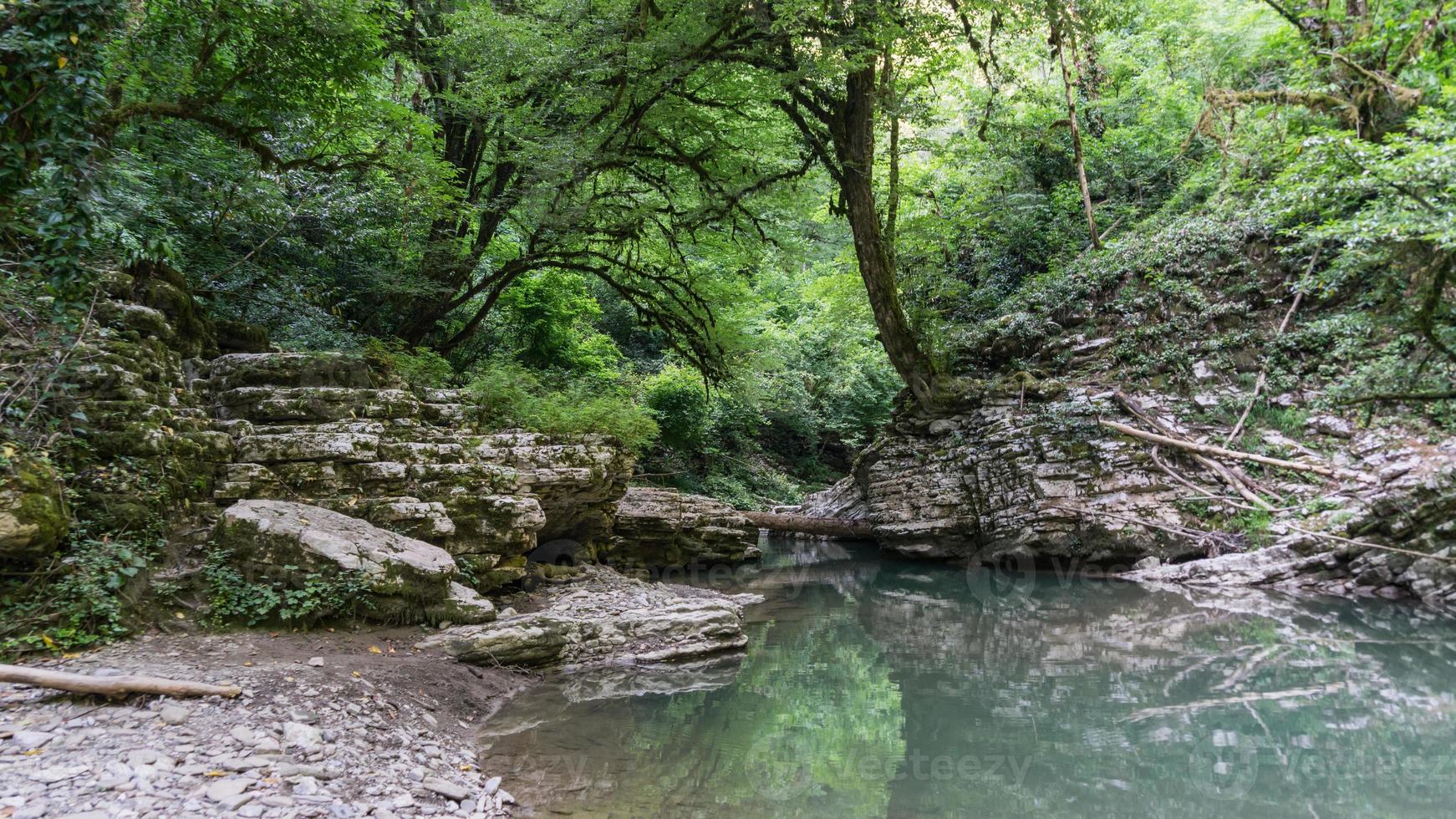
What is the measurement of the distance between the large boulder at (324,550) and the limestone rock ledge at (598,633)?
0.50 metres

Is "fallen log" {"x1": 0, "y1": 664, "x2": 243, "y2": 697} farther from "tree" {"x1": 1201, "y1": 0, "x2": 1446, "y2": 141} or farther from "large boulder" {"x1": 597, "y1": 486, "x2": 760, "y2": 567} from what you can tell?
"tree" {"x1": 1201, "y1": 0, "x2": 1446, "y2": 141}

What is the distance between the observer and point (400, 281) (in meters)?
9.80

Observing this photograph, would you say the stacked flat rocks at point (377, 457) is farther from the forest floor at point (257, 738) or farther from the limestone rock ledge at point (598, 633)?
the forest floor at point (257, 738)

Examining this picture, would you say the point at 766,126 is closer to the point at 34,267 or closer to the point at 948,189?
the point at 34,267

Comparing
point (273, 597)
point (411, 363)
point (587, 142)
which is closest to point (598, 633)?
point (273, 597)

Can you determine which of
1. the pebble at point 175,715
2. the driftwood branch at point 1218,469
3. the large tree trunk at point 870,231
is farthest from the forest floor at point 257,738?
the driftwood branch at point 1218,469

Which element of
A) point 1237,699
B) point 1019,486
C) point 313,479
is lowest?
point 1237,699

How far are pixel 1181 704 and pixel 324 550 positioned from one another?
6.86 m

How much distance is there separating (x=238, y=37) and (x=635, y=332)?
15.2 meters

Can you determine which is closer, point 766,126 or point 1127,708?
point 1127,708

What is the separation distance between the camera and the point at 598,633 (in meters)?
6.88

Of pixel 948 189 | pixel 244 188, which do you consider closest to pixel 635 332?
pixel 948 189

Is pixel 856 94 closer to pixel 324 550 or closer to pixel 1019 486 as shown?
pixel 1019 486

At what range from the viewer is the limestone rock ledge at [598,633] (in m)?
5.87
